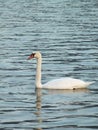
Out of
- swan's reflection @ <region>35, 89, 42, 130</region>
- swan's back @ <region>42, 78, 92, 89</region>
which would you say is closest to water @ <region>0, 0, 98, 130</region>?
swan's reflection @ <region>35, 89, 42, 130</region>

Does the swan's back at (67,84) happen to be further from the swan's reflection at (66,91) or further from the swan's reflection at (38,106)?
the swan's reflection at (38,106)

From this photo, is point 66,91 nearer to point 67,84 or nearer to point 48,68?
point 67,84

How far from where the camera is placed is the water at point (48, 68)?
20.5m

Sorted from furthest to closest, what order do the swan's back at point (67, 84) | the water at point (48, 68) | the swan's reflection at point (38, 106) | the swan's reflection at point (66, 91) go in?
the swan's back at point (67, 84), the swan's reflection at point (66, 91), the water at point (48, 68), the swan's reflection at point (38, 106)

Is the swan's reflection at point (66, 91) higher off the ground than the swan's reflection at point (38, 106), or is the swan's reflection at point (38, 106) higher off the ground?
the swan's reflection at point (66, 91)

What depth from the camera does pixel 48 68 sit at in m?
30.8

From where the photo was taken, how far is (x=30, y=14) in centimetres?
6338

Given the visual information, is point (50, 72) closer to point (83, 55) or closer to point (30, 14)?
point (83, 55)

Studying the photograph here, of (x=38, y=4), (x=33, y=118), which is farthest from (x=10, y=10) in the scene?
(x=33, y=118)

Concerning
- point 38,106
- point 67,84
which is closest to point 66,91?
point 67,84

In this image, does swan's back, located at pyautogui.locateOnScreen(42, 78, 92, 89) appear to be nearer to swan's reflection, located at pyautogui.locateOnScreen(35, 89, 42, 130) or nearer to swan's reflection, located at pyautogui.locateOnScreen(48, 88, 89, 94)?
swan's reflection, located at pyautogui.locateOnScreen(48, 88, 89, 94)

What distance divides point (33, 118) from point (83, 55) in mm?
15035

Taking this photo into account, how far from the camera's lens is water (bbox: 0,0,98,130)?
20.5 m

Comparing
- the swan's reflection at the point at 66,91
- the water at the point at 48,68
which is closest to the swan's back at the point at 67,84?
the swan's reflection at the point at 66,91
